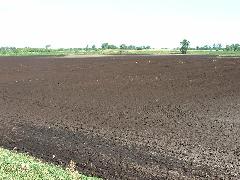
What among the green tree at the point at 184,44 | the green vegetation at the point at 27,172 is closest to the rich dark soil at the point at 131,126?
the green vegetation at the point at 27,172

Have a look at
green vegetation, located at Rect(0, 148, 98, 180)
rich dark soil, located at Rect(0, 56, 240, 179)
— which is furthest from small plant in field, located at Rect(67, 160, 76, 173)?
green vegetation, located at Rect(0, 148, 98, 180)

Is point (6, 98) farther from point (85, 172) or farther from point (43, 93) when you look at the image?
point (85, 172)

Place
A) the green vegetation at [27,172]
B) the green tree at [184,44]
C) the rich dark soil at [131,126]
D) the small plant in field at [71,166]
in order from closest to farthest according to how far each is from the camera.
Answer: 1. the green vegetation at [27,172]
2. the small plant in field at [71,166]
3. the rich dark soil at [131,126]
4. the green tree at [184,44]

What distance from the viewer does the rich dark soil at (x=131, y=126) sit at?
1572 cm

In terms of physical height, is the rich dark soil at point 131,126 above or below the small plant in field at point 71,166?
below

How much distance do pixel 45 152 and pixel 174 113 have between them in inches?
419

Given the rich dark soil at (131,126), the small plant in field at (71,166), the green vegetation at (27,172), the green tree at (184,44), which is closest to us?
the green vegetation at (27,172)

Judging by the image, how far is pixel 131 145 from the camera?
1845 centimetres

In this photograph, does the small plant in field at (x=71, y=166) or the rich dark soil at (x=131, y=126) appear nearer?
the small plant in field at (x=71, y=166)

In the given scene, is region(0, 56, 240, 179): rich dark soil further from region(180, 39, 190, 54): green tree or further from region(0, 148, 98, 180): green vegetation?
region(180, 39, 190, 54): green tree

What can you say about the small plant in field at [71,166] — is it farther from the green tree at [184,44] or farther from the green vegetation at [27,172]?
the green tree at [184,44]

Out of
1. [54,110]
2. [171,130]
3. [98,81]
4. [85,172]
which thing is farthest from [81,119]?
[98,81]

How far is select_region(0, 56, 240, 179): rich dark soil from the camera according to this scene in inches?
619

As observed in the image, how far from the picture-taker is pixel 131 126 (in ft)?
72.9
